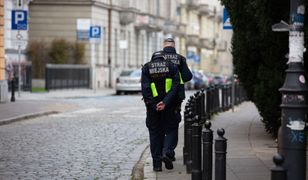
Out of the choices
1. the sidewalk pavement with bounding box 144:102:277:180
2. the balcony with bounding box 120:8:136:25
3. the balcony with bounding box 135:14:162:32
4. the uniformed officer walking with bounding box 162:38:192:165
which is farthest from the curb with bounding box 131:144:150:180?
the balcony with bounding box 135:14:162:32

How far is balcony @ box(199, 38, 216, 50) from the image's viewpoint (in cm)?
9629

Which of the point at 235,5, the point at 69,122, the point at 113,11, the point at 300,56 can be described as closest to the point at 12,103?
the point at 69,122

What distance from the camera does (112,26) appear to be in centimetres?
5878

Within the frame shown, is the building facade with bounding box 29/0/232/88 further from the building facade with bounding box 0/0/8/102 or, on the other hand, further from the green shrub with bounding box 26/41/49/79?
the building facade with bounding box 0/0/8/102

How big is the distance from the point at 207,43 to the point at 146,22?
34.3 meters

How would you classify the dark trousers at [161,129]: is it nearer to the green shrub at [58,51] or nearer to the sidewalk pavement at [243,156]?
the sidewalk pavement at [243,156]

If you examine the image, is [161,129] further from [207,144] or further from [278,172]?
[278,172]

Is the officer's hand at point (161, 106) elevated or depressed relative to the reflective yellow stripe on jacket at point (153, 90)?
depressed

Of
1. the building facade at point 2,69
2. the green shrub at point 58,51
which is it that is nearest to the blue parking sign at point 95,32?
the green shrub at point 58,51

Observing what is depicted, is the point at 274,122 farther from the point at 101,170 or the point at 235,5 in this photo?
the point at 101,170

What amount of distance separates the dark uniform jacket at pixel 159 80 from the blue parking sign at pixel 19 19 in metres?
19.0

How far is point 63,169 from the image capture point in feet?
39.8

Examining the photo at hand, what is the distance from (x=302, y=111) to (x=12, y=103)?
2263cm

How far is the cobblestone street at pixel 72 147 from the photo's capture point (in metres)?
Answer: 11.9
